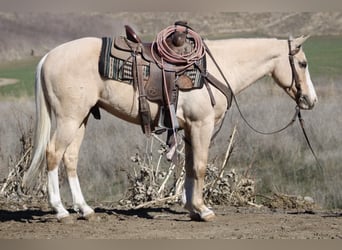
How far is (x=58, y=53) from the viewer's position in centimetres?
693

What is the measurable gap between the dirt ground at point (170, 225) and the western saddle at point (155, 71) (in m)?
1.01

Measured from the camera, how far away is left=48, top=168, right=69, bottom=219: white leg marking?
22.8 ft

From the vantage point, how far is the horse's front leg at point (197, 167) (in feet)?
23.1

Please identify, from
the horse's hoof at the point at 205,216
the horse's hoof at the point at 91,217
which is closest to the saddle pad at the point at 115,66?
the horse's hoof at the point at 91,217

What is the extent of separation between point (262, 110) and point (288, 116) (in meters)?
0.64

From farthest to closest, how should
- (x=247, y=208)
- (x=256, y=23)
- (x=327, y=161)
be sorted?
(x=256, y=23) → (x=327, y=161) → (x=247, y=208)

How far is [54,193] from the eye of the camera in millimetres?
6996

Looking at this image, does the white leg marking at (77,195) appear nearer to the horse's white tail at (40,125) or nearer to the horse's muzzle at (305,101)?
the horse's white tail at (40,125)

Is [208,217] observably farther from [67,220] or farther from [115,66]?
[115,66]

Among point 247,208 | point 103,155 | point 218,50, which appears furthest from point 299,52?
point 103,155

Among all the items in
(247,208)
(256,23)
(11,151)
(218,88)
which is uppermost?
(256,23)

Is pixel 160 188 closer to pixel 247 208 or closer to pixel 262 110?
pixel 247 208

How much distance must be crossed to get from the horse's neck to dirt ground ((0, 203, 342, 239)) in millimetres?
1411

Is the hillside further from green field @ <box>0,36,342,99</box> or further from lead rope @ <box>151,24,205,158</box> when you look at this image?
lead rope @ <box>151,24,205,158</box>
